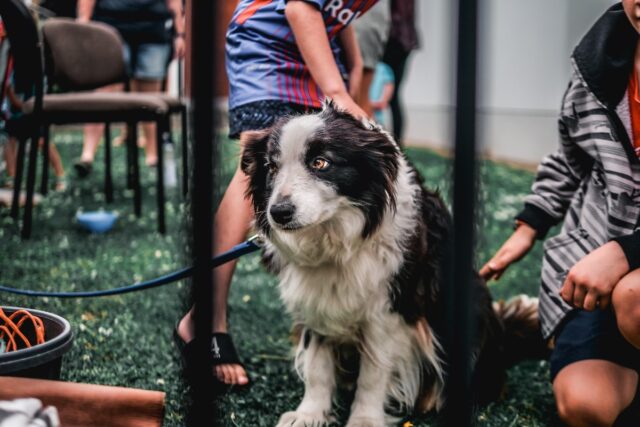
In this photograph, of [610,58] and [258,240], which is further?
[258,240]

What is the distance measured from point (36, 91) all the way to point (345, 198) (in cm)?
223

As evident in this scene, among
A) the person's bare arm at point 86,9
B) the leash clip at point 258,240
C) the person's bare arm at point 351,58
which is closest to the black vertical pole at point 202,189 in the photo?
the leash clip at point 258,240

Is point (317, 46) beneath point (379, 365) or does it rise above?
above

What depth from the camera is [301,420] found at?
1.91 meters

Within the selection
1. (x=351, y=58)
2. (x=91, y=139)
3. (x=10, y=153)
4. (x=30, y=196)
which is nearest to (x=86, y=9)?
(x=91, y=139)

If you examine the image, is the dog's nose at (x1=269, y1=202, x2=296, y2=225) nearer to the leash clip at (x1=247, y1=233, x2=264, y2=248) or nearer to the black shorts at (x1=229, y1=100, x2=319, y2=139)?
the leash clip at (x1=247, y1=233, x2=264, y2=248)

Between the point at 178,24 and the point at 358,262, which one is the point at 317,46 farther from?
the point at 178,24

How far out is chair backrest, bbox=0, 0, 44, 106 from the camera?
329cm

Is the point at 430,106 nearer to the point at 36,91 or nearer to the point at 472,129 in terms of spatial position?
the point at 36,91

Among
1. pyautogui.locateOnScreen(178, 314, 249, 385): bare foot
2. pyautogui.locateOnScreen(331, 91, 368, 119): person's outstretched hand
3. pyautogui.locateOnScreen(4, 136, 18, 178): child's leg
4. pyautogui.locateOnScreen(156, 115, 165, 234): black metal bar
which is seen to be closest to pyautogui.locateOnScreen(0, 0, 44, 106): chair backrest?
pyautogui.locateOnScreen(156, 115, 165, 234): black metal bar

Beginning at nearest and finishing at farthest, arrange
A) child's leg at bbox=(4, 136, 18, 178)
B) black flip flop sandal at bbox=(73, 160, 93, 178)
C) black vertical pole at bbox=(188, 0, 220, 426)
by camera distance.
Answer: black vertical pole at bbox=(188, 0, 220, 426) → child's leg at bbox=(4, 136, 18, 178) → black flip flop sandal at bbox=(73, 160, 93, 178)

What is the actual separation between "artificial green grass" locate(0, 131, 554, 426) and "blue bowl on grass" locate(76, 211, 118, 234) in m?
0.05

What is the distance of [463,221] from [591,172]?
3.96 feet

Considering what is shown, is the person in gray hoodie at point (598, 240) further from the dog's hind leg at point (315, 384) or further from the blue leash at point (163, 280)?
the blue leash at point (163, 280)
